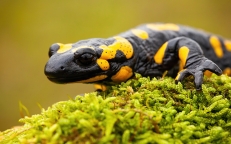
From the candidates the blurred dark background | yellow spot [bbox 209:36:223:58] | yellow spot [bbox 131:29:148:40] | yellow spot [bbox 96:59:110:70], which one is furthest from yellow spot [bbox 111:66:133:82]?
the blurred dark background

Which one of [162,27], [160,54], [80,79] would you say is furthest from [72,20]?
[80,79]

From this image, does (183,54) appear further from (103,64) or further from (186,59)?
(103,64)

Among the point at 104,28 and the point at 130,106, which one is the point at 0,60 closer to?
the point at 104,28

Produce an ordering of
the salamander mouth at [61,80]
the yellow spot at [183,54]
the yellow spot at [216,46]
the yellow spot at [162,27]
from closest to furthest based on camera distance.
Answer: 1. the salamander mouth at [61,80]
2. the yellow spot at [183,54]
3. the yellow spot at [162,27]
4. the yellow spot at [216,46]

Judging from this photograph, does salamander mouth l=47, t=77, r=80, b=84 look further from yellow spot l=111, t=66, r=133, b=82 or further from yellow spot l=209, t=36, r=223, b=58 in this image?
yellow spot l=209, t=36, r=223, b=58

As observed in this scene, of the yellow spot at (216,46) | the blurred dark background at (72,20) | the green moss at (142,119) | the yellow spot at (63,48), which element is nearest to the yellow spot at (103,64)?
the yellow spot at (63,48)

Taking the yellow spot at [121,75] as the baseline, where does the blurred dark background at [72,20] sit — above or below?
below

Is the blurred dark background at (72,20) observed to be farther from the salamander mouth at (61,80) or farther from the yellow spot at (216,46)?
the salamander mouth at (61,80)
